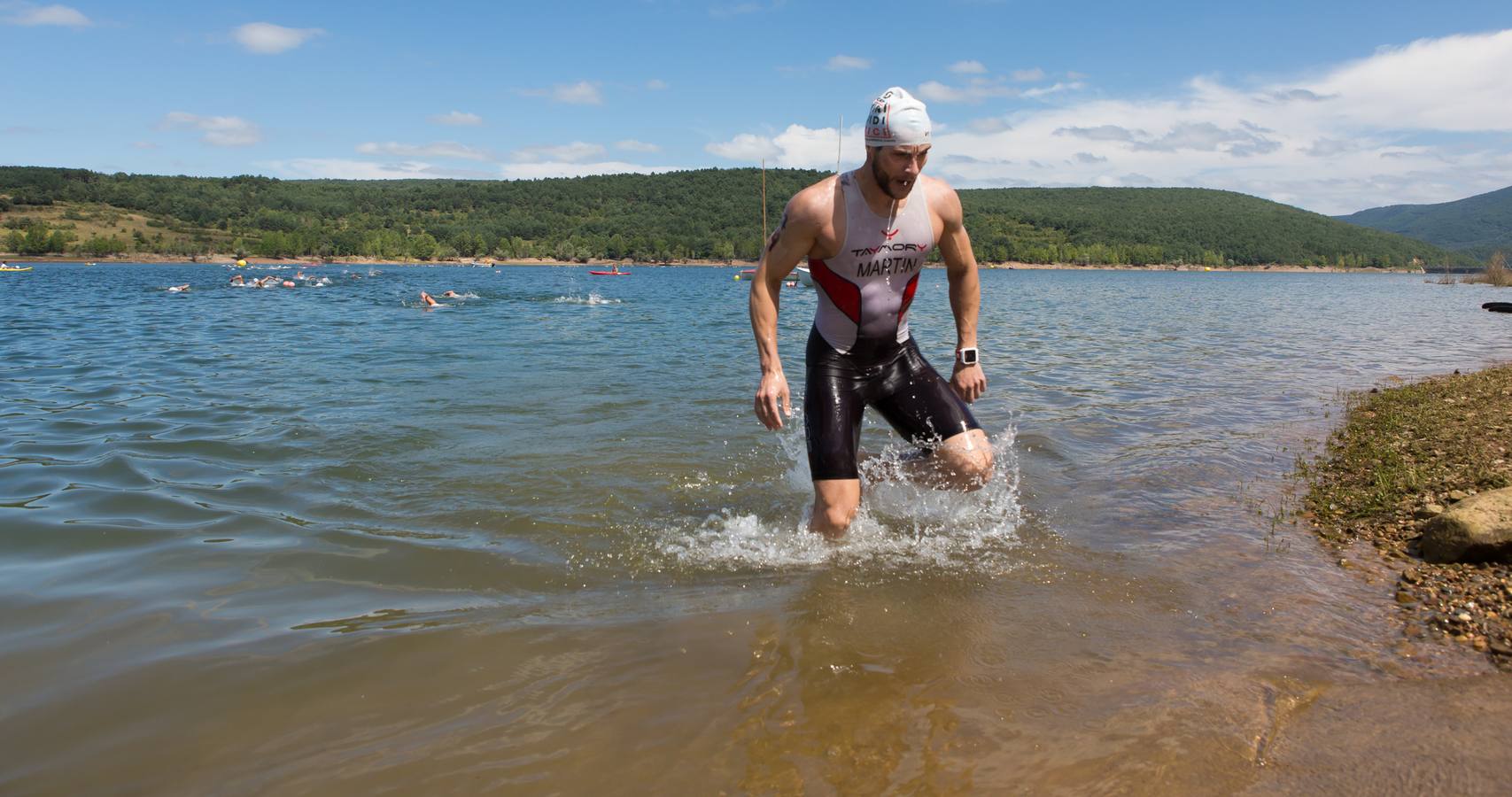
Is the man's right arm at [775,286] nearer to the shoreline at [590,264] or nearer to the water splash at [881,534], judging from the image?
the water splash at [881,534]

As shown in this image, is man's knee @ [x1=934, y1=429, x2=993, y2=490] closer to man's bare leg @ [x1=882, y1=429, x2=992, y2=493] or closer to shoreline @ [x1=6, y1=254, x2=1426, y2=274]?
man's bare leg @ [x1=882, y1=429, x2=992, y2=493]

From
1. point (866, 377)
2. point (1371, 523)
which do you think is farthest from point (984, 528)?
point (1371, 523)

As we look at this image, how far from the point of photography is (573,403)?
11.2m

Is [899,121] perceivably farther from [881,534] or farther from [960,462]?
[881,534]

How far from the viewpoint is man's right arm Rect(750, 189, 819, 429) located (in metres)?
4.61

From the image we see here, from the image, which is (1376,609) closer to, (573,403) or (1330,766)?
(1330,766)

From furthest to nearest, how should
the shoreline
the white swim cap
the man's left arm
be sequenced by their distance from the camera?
the shoreline
the man's left arm
the white swim cap

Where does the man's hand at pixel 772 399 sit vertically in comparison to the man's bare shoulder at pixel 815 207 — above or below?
below

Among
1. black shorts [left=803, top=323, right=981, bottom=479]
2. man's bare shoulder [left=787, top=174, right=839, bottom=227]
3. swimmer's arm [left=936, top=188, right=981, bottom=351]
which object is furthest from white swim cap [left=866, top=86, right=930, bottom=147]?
black shorts [left=803, top=323, right=981, bottom=479]

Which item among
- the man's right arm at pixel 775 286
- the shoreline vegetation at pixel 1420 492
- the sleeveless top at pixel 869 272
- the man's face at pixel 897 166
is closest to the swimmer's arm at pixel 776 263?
the man's right arm at pixel 775 286

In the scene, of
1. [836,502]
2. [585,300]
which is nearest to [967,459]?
[836,502]

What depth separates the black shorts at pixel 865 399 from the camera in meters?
5.08

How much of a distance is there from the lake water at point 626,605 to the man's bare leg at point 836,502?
0.26 meters

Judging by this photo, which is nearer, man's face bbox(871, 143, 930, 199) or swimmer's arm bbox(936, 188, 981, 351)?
man's face bbox(871, 143, 930, 199)
